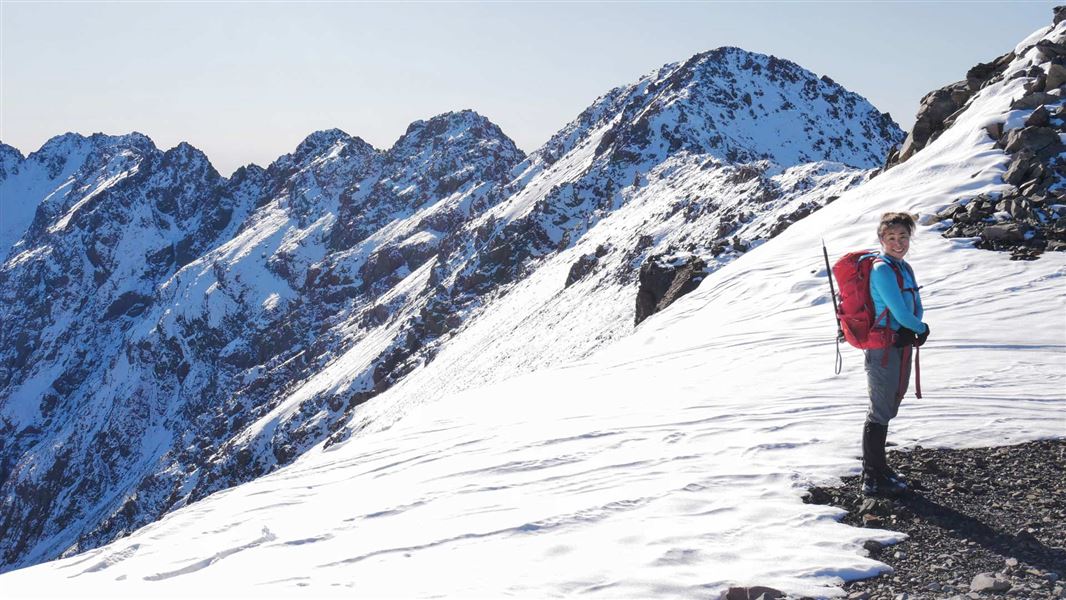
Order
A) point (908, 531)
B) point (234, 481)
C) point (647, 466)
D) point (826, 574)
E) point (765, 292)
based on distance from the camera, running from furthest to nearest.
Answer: point (234, 481) < point (765, 292) < point (647, 466) < point (908, 531) < point (826, 574)

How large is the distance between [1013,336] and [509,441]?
7445mm

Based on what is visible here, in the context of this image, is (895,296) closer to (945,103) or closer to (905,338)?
(905,338)

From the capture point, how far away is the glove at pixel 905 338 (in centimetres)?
649

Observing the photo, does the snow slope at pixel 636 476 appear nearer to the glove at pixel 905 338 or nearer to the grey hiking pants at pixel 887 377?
the grey hiking pants at pixel 887 377

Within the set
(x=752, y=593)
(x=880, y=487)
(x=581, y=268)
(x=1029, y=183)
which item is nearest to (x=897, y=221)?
(x=880, y=487)

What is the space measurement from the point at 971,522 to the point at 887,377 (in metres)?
1.29

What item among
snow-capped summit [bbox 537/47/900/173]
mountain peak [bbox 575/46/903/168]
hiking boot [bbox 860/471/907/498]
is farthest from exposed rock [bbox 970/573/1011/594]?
mountain peak [bbox 575/46/903/168]

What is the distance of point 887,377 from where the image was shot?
21.9 feet

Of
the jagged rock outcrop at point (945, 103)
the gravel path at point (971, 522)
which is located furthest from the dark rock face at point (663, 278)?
the gravel path at point (971, 522)

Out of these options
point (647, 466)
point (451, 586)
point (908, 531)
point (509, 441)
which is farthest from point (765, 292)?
point (451, 586)

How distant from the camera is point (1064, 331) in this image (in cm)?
1101

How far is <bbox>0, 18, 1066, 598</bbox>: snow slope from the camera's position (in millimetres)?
6148

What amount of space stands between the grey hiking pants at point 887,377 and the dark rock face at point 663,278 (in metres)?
20.0

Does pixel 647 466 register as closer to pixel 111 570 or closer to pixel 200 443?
pixel 111 570
